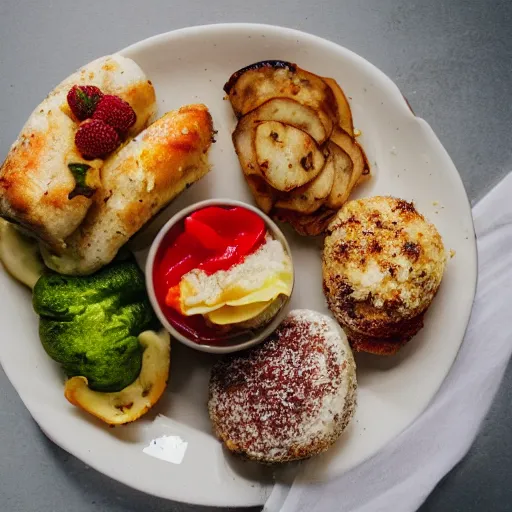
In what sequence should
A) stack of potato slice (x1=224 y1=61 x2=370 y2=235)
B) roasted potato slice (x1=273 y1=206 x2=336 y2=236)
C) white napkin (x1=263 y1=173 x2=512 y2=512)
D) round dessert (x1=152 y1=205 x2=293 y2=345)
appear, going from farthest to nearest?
white napkin (x1=263 y1=173 x2=512 y2=512), roasted potato slice (x1=273 y1=206 x2=336 y2=236), stack of potato slice (x1=224 y1=61 x2=370 y2=235), round dessert (x1=152 y1=205 x2=293 y2=345)

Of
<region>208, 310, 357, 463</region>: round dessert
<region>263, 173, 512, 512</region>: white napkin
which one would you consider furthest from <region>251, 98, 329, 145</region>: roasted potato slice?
<region>263, 173, 512, 512</region>: white napkin

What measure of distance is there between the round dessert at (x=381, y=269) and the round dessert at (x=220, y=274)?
168 mm

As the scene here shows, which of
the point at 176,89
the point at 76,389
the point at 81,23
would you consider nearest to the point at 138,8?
the point at 81,23

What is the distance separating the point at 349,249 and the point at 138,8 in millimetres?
1062

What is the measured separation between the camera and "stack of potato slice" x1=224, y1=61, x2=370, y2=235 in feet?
5.65

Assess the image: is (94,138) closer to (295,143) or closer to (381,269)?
(295,143)

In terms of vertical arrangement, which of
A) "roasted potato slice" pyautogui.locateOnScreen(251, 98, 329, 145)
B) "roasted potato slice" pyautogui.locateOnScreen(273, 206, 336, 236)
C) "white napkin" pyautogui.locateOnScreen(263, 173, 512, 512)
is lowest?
"white napkin" pyautogui.locateOnScreen(263, 173, 512, 512)

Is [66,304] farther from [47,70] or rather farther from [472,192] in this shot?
[472,192]

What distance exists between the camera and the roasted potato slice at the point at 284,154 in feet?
5.63

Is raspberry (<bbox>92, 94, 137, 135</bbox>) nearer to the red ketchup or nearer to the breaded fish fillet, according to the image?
the breaded fish fillet

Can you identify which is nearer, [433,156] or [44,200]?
[44,200]

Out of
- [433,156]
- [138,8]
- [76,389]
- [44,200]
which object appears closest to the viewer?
[44,200]

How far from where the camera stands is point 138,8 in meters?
2.04

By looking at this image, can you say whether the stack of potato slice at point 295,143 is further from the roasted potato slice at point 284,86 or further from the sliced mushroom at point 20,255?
the sliced mushroom at point 20,255
